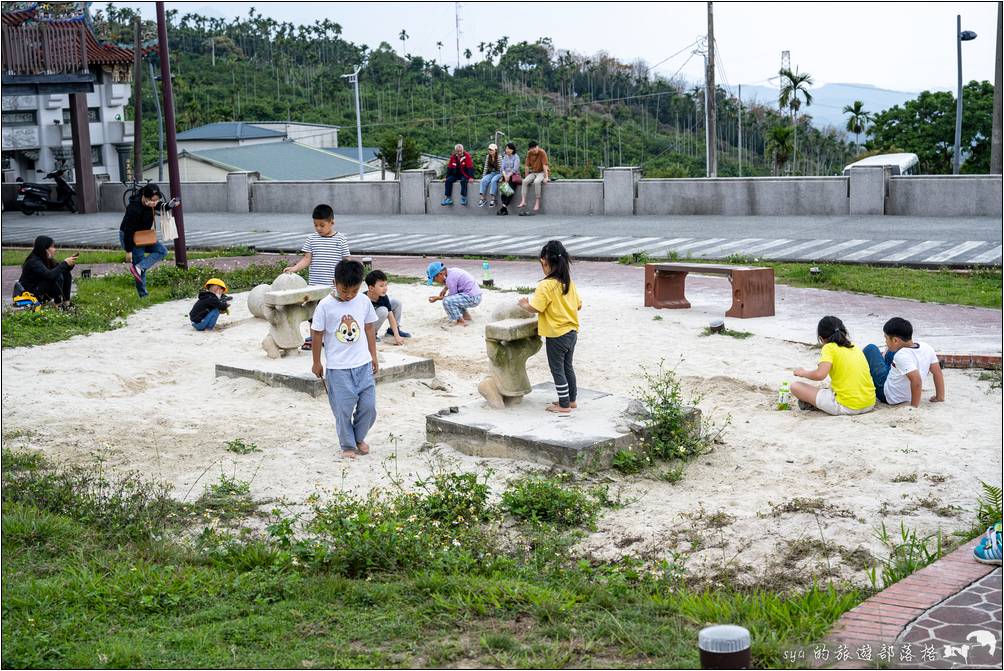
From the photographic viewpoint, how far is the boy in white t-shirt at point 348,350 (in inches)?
332

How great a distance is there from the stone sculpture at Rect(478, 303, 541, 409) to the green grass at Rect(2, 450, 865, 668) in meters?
2.33

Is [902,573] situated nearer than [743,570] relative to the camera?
Yes

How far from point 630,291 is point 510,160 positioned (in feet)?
42.3

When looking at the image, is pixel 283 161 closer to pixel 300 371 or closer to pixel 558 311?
pixel 300 371

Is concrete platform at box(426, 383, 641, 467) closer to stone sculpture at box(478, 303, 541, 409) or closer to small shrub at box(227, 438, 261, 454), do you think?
stone sculpture at box(478, 303, 541, 409)

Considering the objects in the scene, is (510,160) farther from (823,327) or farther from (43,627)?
(43,627)

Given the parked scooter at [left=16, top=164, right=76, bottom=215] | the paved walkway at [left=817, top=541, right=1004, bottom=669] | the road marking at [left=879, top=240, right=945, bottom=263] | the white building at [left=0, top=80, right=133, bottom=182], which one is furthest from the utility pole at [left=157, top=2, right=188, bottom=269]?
the white building at [left=0, top=80, right=133, bottom=182]

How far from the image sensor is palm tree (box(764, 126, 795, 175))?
73.1 metres

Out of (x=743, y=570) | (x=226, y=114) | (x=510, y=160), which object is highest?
(x=226, y=114)

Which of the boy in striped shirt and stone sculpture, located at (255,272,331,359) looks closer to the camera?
the boy in striped shirt

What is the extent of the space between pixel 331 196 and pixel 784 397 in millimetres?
23431

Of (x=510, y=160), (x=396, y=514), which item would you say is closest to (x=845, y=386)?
(x=396, y=514)

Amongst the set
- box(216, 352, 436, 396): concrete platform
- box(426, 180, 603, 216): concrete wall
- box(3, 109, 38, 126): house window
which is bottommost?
box(216, 352, 436, 396): concrete platform

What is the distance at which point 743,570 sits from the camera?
611 cm
